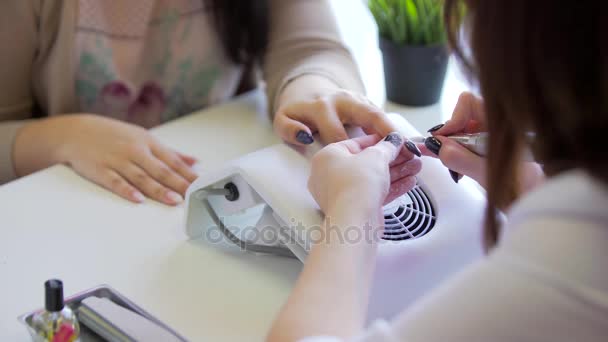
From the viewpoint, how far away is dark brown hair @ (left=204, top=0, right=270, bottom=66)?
1.01 metres

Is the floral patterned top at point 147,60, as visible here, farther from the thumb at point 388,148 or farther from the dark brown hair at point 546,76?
the dark brown hair at point 546,76

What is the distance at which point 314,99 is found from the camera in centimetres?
82

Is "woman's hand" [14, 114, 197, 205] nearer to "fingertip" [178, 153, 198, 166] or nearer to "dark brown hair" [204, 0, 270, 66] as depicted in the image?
"fingertip" [178, 153, 198, 166]

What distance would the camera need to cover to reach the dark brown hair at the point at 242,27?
1010 millimetres

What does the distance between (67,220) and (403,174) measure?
1.15ft

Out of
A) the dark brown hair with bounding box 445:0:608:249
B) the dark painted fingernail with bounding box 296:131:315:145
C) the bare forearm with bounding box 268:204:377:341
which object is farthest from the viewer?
the dark painted fingernail with bounding box 296:131:315:145

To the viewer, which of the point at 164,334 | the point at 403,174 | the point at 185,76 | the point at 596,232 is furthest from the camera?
the point at 185,76

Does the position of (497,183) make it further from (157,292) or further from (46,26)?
(46,26)

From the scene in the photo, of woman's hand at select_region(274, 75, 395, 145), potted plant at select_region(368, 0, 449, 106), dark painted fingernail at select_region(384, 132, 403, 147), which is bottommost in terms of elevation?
potted plant at select_region(368, 0, 449, 106)

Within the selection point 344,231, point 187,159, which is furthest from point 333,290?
point 187,159

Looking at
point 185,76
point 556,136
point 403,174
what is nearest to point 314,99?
point 403,174

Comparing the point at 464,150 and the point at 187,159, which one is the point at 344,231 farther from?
the point at 187,159

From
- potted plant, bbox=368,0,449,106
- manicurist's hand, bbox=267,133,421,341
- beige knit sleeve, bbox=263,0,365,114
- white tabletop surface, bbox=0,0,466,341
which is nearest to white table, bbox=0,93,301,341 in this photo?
white tabletop surface, bbox=0,0,466,341

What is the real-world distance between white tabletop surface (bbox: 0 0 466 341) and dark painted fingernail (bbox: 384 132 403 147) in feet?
0.49
